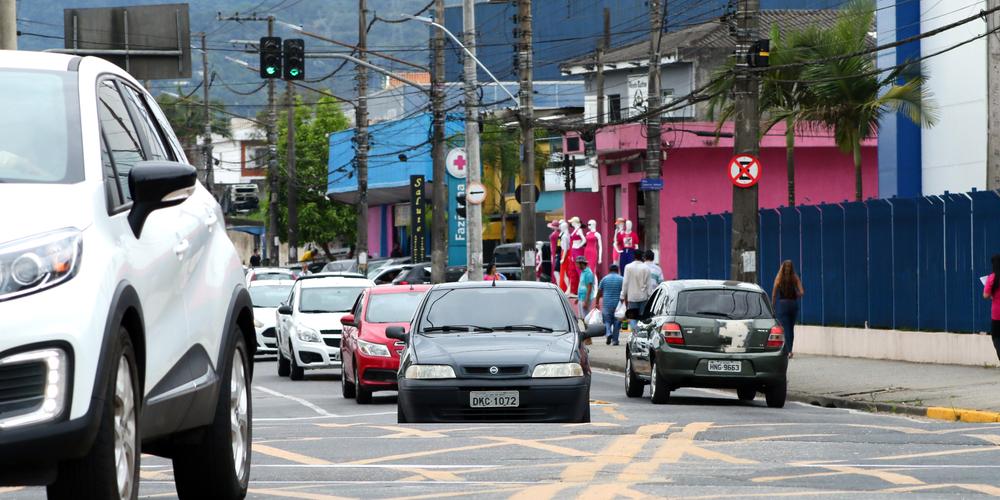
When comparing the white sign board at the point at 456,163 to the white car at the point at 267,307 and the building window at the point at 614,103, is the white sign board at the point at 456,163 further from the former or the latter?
the building window at the point at 614,103

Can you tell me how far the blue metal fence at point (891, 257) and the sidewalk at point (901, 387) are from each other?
0.89 meters

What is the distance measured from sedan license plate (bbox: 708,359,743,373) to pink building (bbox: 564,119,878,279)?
1371 inches

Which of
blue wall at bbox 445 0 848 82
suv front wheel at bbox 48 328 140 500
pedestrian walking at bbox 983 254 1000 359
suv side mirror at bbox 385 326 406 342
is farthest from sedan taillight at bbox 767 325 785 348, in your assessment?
blue wall at bbox 445 0 848 82

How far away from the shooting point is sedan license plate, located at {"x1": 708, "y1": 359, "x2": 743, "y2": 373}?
66.5 ft

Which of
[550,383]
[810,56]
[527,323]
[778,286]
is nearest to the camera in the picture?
[550,383]

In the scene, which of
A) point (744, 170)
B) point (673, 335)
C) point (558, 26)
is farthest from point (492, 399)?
point (558, 26)

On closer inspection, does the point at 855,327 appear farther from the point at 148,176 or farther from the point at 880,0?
the point at 148,176

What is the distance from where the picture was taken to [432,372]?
15.2m

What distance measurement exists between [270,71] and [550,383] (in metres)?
20.9

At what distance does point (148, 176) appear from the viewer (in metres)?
6.59

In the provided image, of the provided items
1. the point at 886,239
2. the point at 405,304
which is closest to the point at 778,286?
the point at 886,239

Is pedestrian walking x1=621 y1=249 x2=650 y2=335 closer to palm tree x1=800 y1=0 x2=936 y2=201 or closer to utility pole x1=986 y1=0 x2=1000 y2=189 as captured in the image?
palm tree x1=800 y1=0 x2=936 y2=201

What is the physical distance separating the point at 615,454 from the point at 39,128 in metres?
6.62

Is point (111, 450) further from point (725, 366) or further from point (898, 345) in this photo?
point (898, 345)
